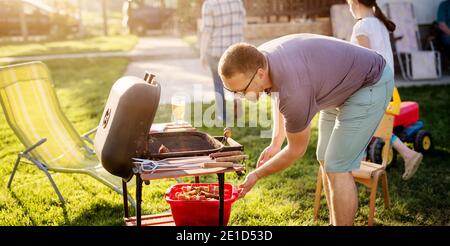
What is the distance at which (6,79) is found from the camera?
5.09m

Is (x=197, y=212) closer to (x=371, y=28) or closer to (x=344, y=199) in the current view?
(x=344, y=199)

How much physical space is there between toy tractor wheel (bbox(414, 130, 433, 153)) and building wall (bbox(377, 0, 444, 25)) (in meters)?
6.42

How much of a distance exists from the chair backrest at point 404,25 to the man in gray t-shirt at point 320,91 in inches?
316

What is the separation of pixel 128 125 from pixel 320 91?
1.09 m

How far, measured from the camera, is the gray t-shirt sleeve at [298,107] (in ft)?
9.21

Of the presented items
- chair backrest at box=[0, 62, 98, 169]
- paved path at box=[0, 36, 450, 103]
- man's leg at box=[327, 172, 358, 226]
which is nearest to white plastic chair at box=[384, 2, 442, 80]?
paved path at box=[0, 36, 450, 103]

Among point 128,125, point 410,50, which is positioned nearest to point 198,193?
point 128,125

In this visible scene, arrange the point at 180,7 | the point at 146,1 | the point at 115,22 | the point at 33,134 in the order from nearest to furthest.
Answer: the point at 33,134 → the point at 180,7 → the point at 146,1 → the point at 115,22

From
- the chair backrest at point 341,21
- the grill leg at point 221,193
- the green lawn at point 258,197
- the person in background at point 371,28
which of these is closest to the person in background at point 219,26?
the green lawn at point 258,197

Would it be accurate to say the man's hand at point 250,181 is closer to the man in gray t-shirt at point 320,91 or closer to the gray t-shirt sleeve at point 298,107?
the man in gray t-shirt at point 320,91

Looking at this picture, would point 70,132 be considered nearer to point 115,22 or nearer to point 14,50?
point 14,50

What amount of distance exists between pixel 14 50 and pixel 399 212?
1572 cm

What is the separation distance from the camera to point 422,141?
5965mm
